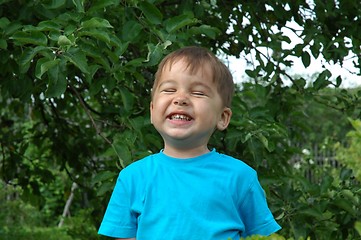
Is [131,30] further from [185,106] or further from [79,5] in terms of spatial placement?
[185,106]

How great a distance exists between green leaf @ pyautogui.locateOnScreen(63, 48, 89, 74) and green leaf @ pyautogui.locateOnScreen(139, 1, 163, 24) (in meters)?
0.54

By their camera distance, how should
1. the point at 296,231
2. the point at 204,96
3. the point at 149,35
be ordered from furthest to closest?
the point at 296,231
the point at 149,35
the point at 204,96

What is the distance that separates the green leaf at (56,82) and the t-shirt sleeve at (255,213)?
3.06 ft

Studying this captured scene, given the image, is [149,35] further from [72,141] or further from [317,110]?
[317,110]

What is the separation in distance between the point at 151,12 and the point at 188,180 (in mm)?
1267

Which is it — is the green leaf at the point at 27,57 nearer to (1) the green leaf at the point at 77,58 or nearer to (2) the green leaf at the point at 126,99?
(1) the green leaf at the point at 77,58

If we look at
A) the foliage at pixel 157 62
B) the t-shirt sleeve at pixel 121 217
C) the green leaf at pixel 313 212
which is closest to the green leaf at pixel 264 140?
the foliage at pixel 157 62

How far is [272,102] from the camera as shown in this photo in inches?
178

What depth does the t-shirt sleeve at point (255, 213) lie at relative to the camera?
7.59 ft

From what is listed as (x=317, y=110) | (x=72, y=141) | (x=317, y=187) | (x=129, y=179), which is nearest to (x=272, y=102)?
(x=317, y=187)

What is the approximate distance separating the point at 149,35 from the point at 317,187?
1.12 m

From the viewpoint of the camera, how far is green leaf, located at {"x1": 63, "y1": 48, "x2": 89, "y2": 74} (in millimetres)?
2852

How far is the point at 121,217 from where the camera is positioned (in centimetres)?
234

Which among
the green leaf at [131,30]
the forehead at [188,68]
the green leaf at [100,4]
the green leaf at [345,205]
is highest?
the green leaf at [100,4]
